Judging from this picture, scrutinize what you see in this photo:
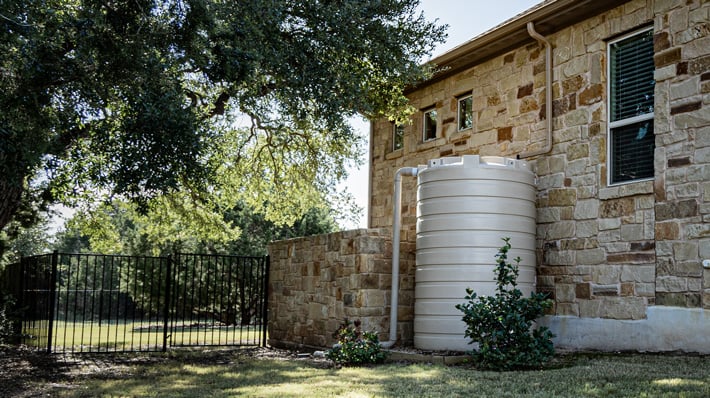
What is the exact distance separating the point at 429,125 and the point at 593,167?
3.90 m

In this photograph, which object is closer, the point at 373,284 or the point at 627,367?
the point at 627,367

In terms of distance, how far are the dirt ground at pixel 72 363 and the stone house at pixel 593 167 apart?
97cm

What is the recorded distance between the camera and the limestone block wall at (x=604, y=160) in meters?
6.88

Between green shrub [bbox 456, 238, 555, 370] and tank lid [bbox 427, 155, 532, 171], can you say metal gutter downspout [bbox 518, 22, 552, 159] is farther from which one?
green shrub [bbox 456, 238, 555, 370]

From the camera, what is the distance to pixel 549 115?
338 inches

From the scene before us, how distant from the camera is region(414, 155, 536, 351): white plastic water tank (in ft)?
26.1

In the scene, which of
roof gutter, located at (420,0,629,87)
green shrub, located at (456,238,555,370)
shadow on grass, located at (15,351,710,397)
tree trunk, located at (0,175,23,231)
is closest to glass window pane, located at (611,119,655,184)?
roof gutter, located at (420,0,629,87)

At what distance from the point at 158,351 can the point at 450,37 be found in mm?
6870

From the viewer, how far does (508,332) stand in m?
6.72

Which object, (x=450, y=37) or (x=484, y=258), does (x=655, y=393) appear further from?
(x=450, y=37)

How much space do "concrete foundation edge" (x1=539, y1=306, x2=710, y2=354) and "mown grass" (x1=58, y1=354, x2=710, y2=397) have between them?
14.0 inches

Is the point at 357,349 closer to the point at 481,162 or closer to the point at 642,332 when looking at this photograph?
the point at 481,162

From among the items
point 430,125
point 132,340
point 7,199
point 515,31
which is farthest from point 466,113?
point 7,199

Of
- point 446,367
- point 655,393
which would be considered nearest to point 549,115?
point 446,367
